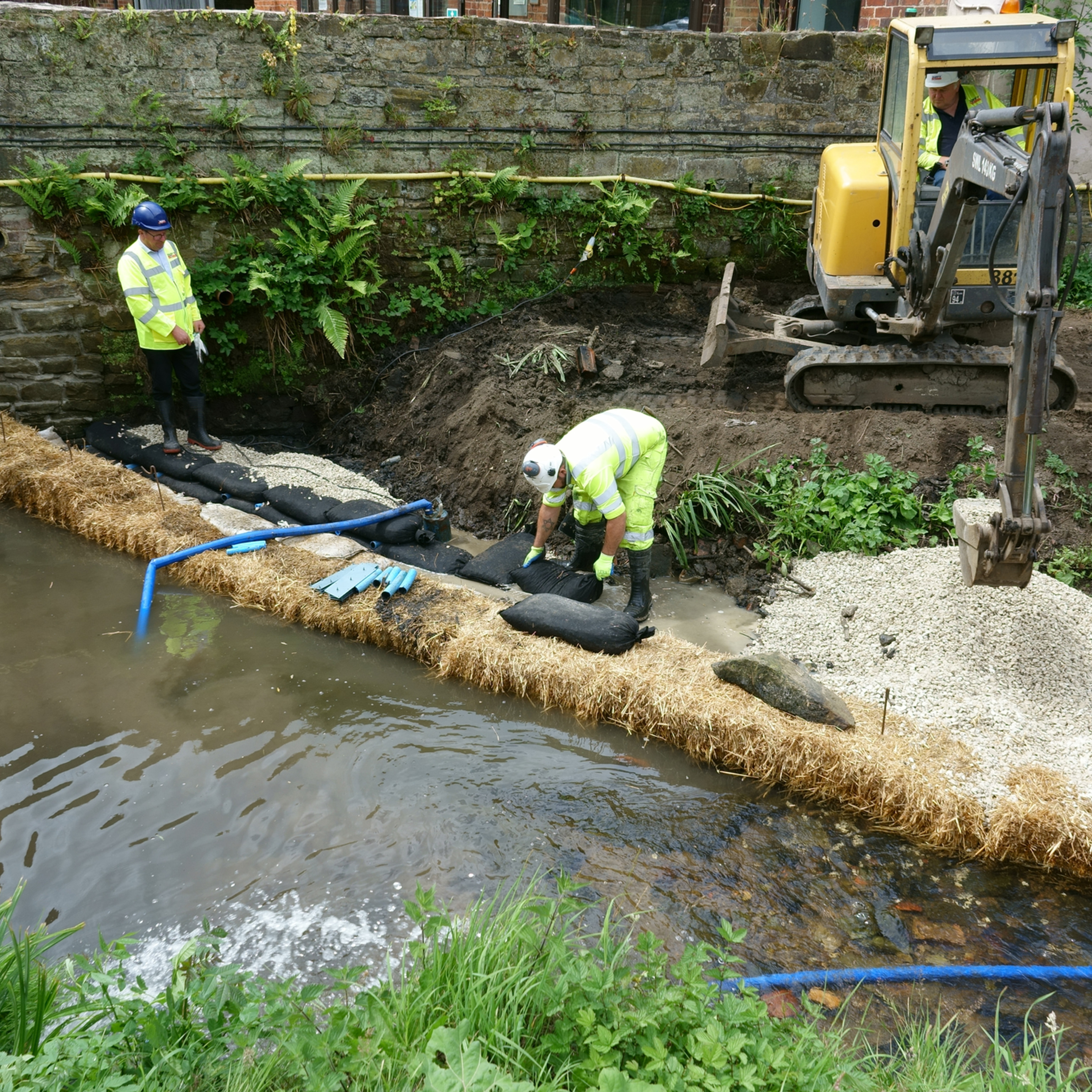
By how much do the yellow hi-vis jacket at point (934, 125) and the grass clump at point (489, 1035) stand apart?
232 inches

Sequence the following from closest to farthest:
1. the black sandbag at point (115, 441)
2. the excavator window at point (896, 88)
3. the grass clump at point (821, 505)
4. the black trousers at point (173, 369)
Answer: the grass clump at point (821, 505) → the excavator window at point (896, 88) → the black trousers at point (173, 369) → the black sandbag at point (115, 441)

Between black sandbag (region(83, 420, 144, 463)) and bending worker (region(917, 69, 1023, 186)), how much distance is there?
6979 mm

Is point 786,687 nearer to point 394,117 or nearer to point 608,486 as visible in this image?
point 608,486

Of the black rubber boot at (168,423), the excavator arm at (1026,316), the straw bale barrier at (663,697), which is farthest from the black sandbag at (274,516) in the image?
the excavator arm at (1026,316)

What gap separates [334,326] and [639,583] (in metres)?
4.36

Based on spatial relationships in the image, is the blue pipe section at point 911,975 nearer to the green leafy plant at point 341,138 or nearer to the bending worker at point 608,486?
the bending worker at point 608,486

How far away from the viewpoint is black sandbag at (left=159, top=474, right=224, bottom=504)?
24.6ft

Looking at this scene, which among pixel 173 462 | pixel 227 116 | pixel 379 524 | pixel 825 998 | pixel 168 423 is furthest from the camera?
pixel 227 116

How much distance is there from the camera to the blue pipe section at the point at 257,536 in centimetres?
617

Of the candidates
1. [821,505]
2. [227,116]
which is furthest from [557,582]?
[227,116]

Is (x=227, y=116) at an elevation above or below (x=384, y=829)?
above

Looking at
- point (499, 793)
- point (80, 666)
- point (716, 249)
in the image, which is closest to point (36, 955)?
point (499, 793)

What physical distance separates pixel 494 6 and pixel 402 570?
986cm

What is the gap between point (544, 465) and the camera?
547cm
